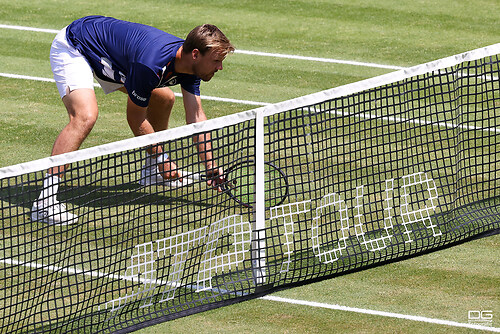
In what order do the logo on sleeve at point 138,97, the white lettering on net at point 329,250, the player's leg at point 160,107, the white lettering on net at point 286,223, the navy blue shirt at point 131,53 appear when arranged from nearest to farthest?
the white lettering on net at point 286,223, the white lettering on net at point 329,250, the navy blue shirt at point 131,53, the logo on sleeve at point 138,97, the player's leg at point 160,107

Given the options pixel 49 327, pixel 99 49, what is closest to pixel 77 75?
pixel 99 49

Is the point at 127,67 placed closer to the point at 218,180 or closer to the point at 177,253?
the point at 218,180

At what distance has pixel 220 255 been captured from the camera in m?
6.90

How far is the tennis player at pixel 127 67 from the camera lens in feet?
24.0

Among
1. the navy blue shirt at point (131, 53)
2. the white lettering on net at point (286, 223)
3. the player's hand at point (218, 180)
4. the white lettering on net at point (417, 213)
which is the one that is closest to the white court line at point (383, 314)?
the white lettering on net at point (286, 223)

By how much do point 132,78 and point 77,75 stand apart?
661 mm

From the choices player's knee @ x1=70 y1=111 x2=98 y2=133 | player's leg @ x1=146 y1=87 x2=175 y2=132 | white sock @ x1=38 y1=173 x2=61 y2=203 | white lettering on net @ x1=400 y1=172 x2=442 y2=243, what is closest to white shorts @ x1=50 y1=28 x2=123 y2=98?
player's knee @ x1=70 y1=111 x2=98 y2=133

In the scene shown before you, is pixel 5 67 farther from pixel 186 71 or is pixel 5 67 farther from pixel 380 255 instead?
pixel 380 255

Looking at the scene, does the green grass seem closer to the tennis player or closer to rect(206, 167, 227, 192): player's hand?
rect(206, 167, 227, 192): player's hand

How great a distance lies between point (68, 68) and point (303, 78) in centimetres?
468

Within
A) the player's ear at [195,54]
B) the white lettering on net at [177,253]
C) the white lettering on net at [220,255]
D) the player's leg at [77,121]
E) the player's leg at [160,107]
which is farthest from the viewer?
the player's leg at [160,107]

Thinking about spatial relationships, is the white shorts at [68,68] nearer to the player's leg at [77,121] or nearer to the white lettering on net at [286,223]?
the player's leg at [77,121]

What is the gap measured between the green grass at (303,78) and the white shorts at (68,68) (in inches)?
58.2

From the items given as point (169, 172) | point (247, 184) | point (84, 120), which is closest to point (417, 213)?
point (247, 184)
